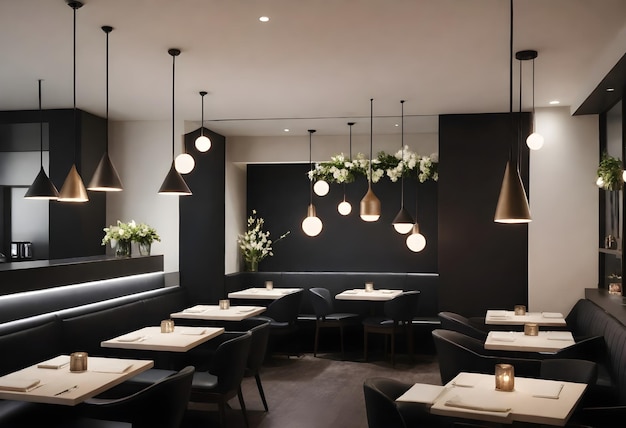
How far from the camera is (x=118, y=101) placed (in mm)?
7309

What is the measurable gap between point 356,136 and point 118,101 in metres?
3.75

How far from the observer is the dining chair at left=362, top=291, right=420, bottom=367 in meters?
8.05

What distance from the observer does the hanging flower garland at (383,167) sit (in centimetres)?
864

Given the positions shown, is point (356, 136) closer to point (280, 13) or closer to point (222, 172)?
point (222, 172)

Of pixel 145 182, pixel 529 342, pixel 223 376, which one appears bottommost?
pixel 223 376

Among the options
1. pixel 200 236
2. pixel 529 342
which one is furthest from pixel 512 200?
pixel 200 236

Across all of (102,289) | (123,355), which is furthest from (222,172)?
(123,355)

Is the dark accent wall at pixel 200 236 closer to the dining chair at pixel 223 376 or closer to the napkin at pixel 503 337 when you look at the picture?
the dining chair at pixel 223 376

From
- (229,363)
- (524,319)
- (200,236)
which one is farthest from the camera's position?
(200,236)

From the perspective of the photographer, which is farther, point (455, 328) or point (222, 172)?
point (222, 172)

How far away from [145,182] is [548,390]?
246 inches

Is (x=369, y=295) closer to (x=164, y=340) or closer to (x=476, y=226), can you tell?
(x=476, y=226)

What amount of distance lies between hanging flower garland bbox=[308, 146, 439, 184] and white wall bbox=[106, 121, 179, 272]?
2156 millimetres

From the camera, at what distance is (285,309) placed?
319 inches
